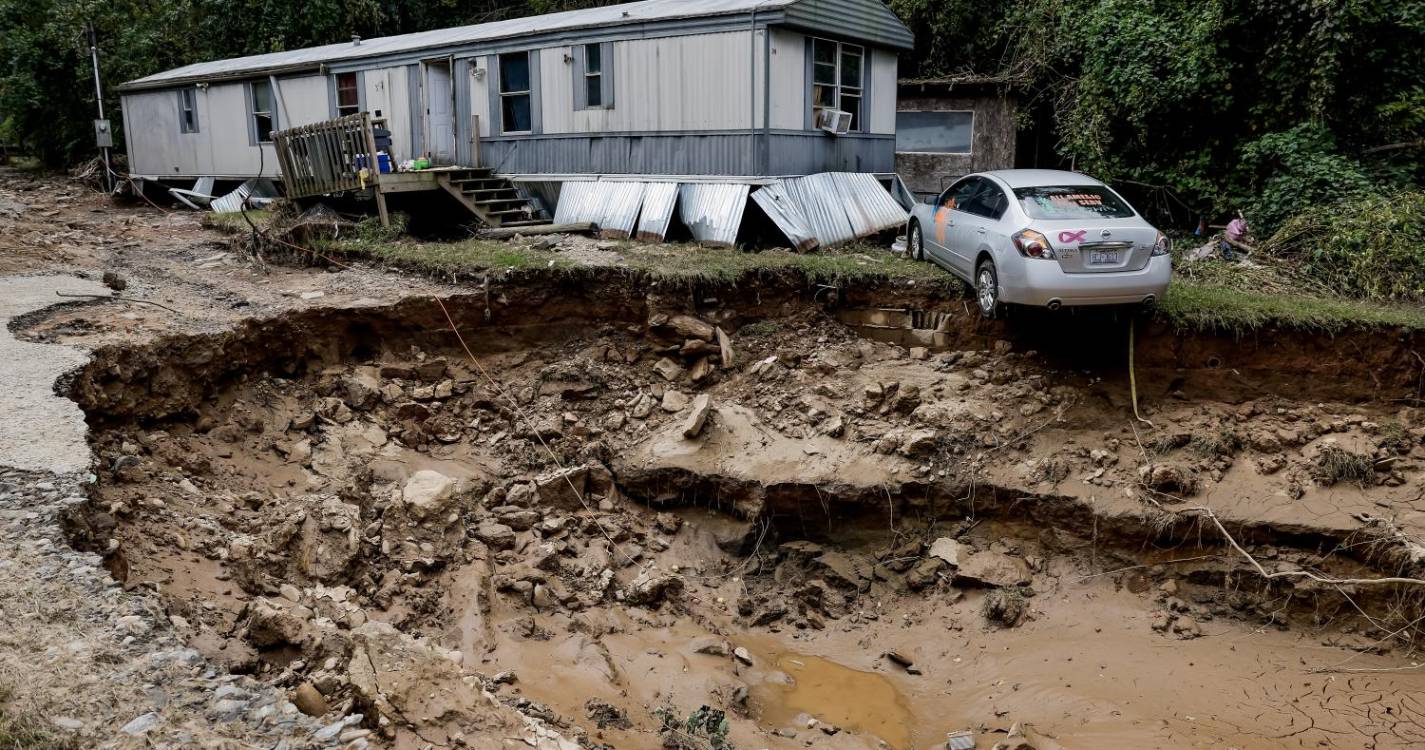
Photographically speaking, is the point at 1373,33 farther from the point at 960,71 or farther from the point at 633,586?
the point at 633,586

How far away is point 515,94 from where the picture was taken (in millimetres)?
17625

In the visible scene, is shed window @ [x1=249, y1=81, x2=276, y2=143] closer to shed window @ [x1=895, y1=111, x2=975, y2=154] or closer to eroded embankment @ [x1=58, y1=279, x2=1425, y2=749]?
eroded embankment @ [x1=58, y1=279, x2=1425, y2=749]

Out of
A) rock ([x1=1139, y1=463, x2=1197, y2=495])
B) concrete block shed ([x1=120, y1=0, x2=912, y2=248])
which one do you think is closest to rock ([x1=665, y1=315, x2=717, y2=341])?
concrete block shed ([x1=120, y1=0, x2=912, y2=248])

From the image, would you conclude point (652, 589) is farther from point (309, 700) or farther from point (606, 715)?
point (309, 700)

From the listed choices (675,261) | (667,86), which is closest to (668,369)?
(675,261)

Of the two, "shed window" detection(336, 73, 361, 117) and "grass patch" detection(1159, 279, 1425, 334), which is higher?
"shed window" detection(336, 73, 361, 117)

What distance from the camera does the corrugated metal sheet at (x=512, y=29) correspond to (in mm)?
15258

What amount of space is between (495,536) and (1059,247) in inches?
260

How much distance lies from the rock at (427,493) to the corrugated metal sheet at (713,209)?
6374 mm

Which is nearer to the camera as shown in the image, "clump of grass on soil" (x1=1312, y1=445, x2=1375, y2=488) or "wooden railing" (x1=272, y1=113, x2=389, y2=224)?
"clump of grass on soil" (x1=1312, y1=445, x2=1375, y2=488)

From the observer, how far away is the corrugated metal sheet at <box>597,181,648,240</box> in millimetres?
15867

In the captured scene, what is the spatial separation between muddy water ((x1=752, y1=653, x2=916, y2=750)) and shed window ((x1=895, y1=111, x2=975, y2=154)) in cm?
1307

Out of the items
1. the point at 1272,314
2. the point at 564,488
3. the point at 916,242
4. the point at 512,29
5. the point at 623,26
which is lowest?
the point at 564,488

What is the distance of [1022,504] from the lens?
1045cm
